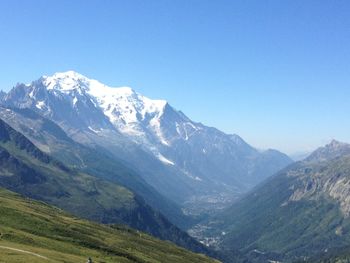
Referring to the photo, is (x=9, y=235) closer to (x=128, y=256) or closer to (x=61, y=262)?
(x=61, y=262)

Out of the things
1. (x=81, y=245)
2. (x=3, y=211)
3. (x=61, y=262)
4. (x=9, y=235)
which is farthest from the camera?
(x=3, y=211)

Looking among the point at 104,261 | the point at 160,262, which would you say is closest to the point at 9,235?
the point at 104,261

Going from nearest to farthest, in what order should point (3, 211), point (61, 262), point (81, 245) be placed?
point (61, 262) → point (81, 245) → point (3, 211)

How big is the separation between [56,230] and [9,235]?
51.8 metres

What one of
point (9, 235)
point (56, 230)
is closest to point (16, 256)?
point (9, 235)

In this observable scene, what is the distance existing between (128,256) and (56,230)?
29.6 m

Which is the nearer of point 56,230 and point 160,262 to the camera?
point 56,230

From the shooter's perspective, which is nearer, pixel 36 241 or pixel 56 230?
pixel 36 241

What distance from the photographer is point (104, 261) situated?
132 metres

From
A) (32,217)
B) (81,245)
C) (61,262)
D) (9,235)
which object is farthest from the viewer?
(32,217)

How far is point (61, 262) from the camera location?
105000 millimetres

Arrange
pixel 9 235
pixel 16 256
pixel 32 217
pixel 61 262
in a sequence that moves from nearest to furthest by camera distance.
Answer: pixel 16 256 → pixel 61 262 → pixel 9 235 → pixel 32 217

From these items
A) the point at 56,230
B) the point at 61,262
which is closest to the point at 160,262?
the point at 56,230

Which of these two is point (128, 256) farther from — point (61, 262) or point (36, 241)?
point (61, 262)
